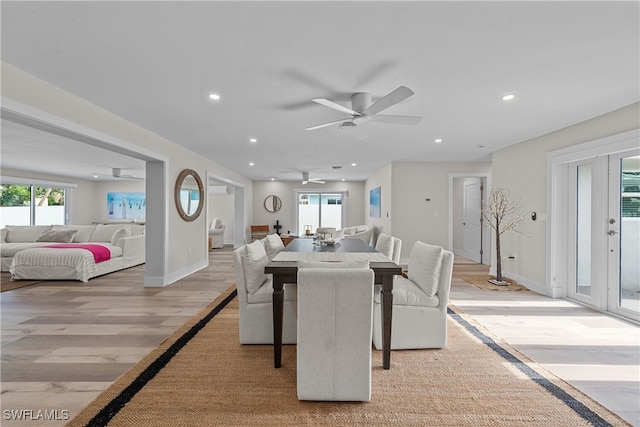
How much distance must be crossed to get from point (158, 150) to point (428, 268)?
4.07m

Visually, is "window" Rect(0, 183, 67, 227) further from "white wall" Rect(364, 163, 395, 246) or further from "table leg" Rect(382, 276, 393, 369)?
"table leg" Rect(382, 276, 393, 369)

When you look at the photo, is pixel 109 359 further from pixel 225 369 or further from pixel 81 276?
pixel 81 276

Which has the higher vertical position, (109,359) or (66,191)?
(66,191)

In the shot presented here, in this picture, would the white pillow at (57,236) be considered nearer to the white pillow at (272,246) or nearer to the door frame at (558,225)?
the white pillow at (272,246)

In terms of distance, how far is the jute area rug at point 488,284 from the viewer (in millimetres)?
4513

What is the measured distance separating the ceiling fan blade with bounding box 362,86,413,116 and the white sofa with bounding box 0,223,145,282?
5219 mm

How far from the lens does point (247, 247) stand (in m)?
2.52

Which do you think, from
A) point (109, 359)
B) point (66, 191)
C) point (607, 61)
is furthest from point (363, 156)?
point (66, 191)

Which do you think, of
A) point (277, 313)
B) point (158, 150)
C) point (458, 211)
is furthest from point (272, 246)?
point (458, 211)

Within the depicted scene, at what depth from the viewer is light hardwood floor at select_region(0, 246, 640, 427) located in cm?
196

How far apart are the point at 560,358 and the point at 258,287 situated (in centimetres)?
252

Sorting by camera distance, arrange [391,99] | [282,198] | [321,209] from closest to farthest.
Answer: [391,99] → [282,198] → [321,209]

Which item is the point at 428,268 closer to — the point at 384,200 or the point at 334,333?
the point at 334,333

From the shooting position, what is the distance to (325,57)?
2.13m
